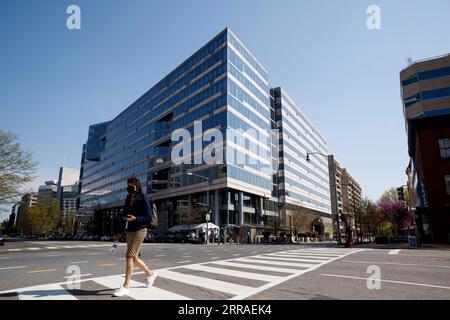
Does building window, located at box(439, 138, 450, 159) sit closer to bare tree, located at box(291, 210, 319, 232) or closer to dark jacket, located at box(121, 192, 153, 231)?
dark jacket, located at box(121, 192, 153, 231)

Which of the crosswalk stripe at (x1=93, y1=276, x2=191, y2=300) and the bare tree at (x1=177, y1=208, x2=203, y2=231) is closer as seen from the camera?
the crosswalk stripe at (x1=93, y1=276, x2=191, y2=300)

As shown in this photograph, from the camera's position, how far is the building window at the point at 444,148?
24.1 meters

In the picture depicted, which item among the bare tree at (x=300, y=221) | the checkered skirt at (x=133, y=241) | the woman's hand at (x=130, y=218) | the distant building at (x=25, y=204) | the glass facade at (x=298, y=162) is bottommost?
the bare tree at (x=300, y=221)

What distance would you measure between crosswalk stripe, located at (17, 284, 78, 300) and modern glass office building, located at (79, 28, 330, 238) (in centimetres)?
3418

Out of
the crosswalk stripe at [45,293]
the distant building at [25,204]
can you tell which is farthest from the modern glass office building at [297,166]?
the crosswalk stripe at [45,293]

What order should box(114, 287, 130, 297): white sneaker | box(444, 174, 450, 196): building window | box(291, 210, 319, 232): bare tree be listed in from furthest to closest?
box(291, 210, 319, 232): bare tree
box(444, 174, 450, 196): building window
box(114, 287, 130, 297): white sneaker

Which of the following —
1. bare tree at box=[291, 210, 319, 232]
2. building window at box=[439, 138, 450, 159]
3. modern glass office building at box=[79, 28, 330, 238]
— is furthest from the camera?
bare tree at box=[291, 210, 319, 232]

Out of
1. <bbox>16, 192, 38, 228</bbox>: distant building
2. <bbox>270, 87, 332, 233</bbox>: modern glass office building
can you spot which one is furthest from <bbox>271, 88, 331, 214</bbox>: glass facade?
<bbox>16, 192, 38, 228</bbox>: distant building

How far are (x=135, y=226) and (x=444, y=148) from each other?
28.7m

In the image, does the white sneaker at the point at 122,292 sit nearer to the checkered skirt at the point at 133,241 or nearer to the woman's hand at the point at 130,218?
the checkered skirt at the point at 133,241

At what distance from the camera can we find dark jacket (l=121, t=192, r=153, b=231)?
15.8 ft

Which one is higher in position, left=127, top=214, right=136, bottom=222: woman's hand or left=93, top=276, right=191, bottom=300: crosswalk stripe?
left=127, top=214, right=136, bottom=222: woman's hand

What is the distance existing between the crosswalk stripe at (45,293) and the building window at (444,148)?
2941 cm

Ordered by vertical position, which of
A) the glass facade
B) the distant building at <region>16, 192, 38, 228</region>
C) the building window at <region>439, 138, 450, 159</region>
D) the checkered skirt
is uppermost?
the glass facade
